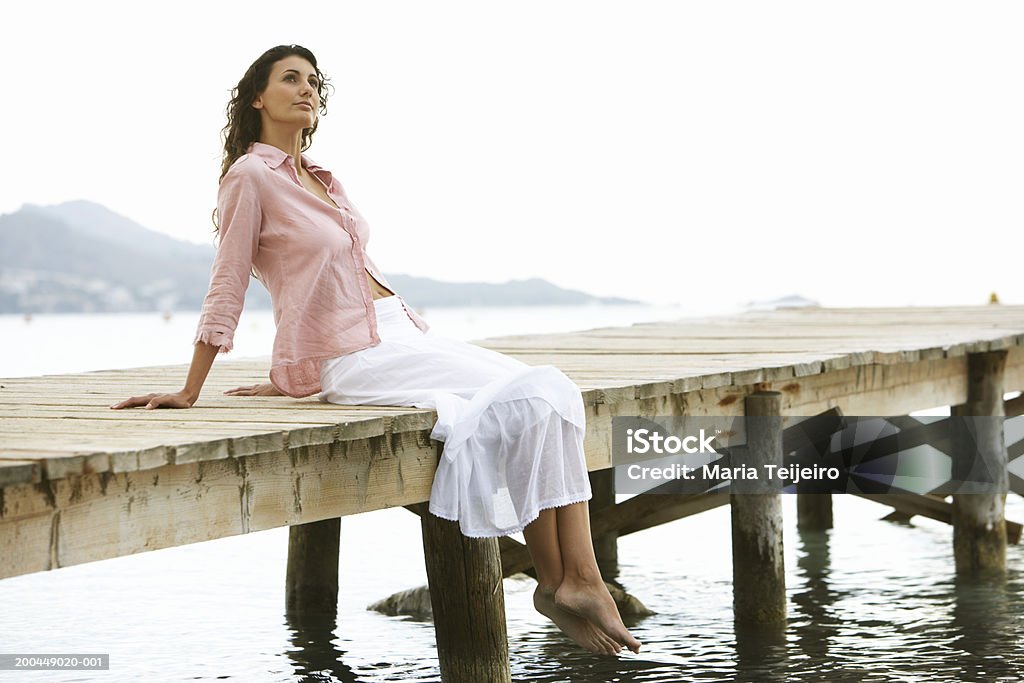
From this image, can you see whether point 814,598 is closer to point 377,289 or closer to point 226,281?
point 377,289

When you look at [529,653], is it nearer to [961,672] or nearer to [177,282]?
[961,672]

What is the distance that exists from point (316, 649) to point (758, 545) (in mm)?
2023

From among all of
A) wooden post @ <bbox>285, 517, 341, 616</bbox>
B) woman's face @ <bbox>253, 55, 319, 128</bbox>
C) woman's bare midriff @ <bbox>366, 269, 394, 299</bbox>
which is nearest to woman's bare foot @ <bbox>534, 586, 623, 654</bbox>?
woman's bare midriff @ <bbox>366, 269, 394, 299</bbox>

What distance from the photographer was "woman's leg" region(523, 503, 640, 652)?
3775 mm

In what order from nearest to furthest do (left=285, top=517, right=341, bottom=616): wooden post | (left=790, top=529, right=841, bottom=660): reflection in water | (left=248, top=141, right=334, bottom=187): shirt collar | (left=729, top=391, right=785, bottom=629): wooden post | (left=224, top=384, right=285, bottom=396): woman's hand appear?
(left=248, top=141, right=334, bottom=187): shirt collar, (left=224, top=384, right=285, bottom=396): woman's hand, (left=729, top=391, right=785, bottom=629): wooden post, (left=790, top=529, right=841, bottom=660): reflection in water, (left=285, top=517, right=341, bottom=616): wooden post

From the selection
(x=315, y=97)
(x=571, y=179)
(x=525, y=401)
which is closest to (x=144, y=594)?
(x=315, y=97)

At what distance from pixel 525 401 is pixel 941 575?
4628mm

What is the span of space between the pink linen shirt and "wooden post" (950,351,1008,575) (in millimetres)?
4305

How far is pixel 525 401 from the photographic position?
380cm

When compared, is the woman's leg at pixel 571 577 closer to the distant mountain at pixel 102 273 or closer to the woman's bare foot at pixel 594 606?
the woman's bare foot at pixel 594 606

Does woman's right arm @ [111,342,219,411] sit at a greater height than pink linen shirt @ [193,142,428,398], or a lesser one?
lesser

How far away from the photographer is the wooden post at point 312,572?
686 cm

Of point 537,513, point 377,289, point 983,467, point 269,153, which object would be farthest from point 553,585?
point 983,467

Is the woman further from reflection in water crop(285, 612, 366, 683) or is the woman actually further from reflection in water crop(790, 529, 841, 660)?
reflection in water crop(790, 529, 841, 660)
